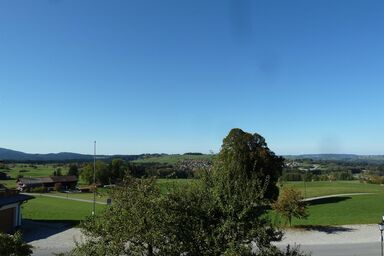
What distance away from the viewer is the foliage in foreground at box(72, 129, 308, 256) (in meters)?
12.1

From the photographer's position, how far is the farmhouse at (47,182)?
376ft

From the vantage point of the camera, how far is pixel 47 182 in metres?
121

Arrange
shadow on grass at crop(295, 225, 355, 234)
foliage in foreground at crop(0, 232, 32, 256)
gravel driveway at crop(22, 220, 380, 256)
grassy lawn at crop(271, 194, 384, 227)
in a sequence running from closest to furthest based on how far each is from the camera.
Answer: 1. foliage in foreground at crop(0, 232, 32, 256)
2. gravel driveway at crop(22, 220, 380, 256)
3. shadow on grass at crop(295, 225, 355, 234)
4. grassy lawn at crop(271, 194, 384, 227)

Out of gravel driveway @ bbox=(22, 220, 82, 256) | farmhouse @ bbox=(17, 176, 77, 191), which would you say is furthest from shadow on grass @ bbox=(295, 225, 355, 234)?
farmhouse @ bbox=(17, 176, 77, 191)

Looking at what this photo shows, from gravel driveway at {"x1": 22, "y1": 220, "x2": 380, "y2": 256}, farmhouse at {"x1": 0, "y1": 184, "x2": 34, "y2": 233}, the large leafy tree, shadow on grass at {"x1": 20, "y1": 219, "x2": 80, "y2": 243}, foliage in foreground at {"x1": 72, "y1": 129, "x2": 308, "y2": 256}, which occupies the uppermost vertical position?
the large leafy tree

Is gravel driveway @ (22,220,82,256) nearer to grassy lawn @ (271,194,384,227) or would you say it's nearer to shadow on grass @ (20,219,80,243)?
shadow on grass @ (20,219,80,243)

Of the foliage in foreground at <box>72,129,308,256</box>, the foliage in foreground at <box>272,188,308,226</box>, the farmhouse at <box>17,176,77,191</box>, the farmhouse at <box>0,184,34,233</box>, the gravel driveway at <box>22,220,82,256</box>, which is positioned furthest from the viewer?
the farmhouse at <box>17,176,77,191</box>

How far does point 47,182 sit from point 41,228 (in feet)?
286

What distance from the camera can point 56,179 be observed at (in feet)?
408

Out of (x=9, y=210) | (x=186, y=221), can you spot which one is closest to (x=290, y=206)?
(x=186, y=221)

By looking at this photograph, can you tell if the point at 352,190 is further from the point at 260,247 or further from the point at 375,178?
the point at 260,247

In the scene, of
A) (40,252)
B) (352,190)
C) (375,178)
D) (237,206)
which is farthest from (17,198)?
(375,178)

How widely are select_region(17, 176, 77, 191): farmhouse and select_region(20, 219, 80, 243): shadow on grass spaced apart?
73.2m

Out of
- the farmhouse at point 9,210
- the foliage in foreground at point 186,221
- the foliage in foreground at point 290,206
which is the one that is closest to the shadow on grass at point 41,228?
the farmhouse at point 9,210
